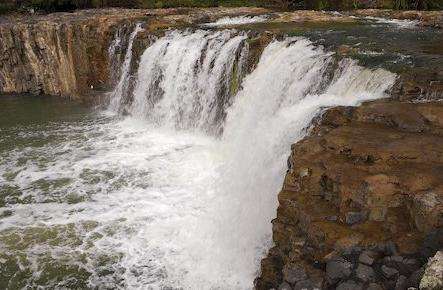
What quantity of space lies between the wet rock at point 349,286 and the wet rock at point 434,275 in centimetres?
64

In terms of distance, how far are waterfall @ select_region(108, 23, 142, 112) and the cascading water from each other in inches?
57.6

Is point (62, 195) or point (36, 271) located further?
point (62, 195)

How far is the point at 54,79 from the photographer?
19.4m

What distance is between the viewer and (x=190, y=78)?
14562mm

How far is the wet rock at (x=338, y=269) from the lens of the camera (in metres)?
5.21

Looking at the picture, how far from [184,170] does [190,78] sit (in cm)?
391

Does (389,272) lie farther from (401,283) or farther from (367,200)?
(367,200)

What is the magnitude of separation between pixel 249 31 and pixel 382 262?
9832 mm

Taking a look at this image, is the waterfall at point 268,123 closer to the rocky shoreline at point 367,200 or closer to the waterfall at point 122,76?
the rocky shoreline at point 367,200

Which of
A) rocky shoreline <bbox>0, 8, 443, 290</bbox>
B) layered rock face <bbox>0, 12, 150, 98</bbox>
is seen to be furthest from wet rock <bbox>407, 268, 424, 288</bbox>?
layered rock face <bbox>0, 12, 150, 98</bbox>

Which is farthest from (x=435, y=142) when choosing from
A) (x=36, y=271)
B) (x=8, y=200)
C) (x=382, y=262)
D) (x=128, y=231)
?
(x=8, y=200)

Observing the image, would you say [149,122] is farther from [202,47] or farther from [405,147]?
[405,147]

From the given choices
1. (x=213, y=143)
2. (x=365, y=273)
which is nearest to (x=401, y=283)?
(x=365, y=273)

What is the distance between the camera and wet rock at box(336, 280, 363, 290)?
4.98 meters
